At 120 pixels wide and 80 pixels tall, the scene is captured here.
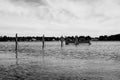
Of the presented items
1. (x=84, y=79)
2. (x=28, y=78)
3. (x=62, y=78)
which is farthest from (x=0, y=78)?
(x=84, y=79)

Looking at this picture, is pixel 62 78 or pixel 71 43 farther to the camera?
pixel 71 43

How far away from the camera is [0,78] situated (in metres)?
14.0

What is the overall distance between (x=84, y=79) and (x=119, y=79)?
2.58 m

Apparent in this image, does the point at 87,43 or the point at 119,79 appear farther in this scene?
the point at 87,43

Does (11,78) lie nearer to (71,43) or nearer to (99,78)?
(99,78)

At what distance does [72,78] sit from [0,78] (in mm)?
5389

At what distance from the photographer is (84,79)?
45.6 ft

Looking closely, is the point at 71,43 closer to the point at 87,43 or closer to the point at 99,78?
the point at 87,43

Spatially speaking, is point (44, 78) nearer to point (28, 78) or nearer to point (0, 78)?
point (28, 78)

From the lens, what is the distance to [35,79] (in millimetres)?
13875

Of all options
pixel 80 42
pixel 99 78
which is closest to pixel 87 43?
pixel 80 42

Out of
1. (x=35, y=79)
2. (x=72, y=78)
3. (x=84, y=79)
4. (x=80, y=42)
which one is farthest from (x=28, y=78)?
(x=80, y=42)

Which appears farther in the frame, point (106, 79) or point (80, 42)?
point (80, 42)

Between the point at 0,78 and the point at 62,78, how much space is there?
4.63 m
